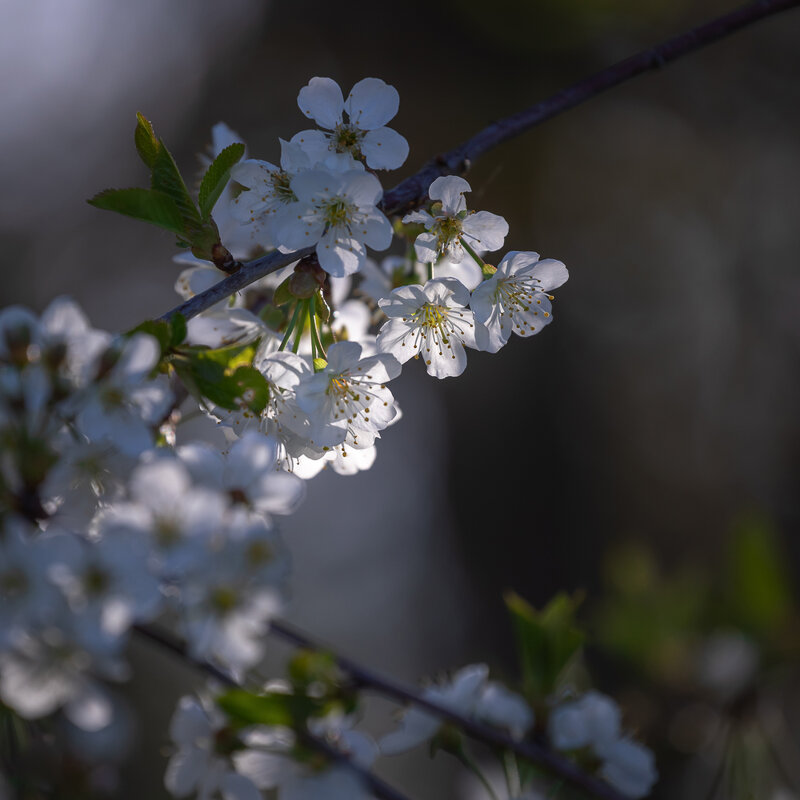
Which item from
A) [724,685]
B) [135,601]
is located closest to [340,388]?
[135,601]

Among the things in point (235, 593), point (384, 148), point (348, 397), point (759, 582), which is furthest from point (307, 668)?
point (759, 582)

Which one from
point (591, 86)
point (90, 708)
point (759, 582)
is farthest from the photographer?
point (759, 582)

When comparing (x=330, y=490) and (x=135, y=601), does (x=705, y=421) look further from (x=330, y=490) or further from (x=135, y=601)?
(x=135, y=601)

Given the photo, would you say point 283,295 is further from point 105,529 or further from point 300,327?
point 105,529

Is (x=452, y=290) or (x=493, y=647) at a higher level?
(x=452, y=290)

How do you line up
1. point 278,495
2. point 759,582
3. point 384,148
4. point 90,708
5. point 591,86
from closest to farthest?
1. point 90,708
2. point 278,495
3. point 384,148
4. point 591,86
5. point 759,582

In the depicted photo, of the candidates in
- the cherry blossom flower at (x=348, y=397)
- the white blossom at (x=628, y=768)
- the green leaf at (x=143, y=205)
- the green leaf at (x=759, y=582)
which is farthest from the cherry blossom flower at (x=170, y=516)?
the green leaf at (x=759, y=582)

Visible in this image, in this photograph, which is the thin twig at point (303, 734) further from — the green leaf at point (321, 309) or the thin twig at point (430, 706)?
the green leaf at point (321, 309)
